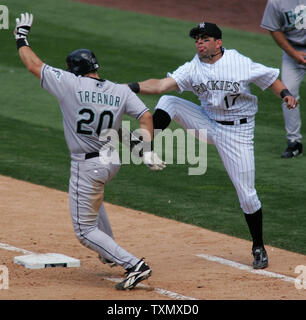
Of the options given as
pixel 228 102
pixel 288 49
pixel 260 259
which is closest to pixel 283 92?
pixel 228 102

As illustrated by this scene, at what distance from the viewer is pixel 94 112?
253 inches

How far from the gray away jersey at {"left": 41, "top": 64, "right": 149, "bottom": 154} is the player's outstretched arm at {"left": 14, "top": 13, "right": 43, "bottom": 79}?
3.0 inches

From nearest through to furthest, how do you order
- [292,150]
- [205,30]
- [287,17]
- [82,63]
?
1. [82,63]
2. [205,30]
3. [287,17]
4. [292,150]

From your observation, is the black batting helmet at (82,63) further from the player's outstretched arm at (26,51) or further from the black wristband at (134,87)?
the black wristband at (134,87)

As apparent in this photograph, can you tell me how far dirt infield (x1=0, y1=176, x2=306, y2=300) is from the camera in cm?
647

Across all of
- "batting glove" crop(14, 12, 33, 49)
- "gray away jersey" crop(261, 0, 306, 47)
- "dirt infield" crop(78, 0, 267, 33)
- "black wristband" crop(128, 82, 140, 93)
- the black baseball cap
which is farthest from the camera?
"dirt infield" crop(78, 0, 267, 33)

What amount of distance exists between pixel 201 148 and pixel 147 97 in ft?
9.84

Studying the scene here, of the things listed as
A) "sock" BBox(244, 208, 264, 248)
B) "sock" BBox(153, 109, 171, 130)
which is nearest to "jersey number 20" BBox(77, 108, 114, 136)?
"sock" BBox(153, 109, 171, 130)

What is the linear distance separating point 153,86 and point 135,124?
19.5ft

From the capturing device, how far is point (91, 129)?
21.2ft

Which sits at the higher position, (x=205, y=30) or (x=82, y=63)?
(x=205, y=30)

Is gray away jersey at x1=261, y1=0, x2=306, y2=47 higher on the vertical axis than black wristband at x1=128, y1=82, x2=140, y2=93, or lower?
higher

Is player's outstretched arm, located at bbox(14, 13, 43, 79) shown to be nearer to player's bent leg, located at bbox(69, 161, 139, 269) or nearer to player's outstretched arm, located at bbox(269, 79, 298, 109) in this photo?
player's bent leg, located at bbox(69, 161, 139, 269)

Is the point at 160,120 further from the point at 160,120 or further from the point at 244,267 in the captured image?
the point at 244,267
